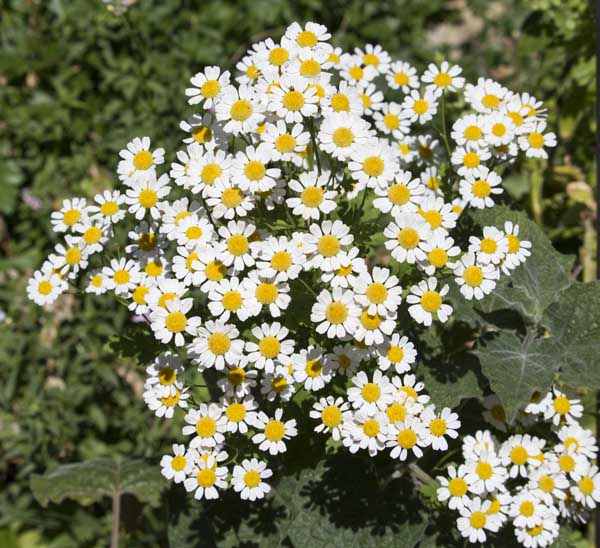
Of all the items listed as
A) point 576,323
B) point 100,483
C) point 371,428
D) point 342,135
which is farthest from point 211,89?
point 100,483

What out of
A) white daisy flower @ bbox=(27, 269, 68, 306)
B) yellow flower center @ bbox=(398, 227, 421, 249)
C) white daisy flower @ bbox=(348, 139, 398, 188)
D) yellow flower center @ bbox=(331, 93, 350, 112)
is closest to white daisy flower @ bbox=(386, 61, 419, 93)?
yellow flower center @ bbox=(331, 93, 350, 112)

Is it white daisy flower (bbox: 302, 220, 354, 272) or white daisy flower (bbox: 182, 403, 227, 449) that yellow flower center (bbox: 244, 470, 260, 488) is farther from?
white daisy flower (bbox: 302, 220, 354, 272)

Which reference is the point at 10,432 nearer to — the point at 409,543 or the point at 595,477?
the point at 409,543

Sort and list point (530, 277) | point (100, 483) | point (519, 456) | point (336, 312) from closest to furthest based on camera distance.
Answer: point (336, 312), point (519, 456), point (530, 277), point (100, 483)

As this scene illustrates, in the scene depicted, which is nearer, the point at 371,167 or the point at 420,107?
the point at 371,167

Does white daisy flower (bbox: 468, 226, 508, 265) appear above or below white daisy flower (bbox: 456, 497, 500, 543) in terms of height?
above

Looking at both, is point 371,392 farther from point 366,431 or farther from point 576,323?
point 576,323

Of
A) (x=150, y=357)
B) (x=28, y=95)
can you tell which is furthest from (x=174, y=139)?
(x=150, y=357)

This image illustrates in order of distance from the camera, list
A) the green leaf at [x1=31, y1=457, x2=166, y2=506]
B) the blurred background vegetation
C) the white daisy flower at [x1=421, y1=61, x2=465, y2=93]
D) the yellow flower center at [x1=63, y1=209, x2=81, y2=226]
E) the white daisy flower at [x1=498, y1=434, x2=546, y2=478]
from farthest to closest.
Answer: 1. the blurred background vegetation
2. the green leaf at [x1=31, y1=457, x2=166, y2=506]
3. the white daisy flower at [x1=421, y1=61, x2=465, y2=93]
4. the yellow flower center at [x1=63, y1=209, x2=81, y2=226]
5. the white daisy flower at [x1=498, y1=434, x2=546, y2=478]
